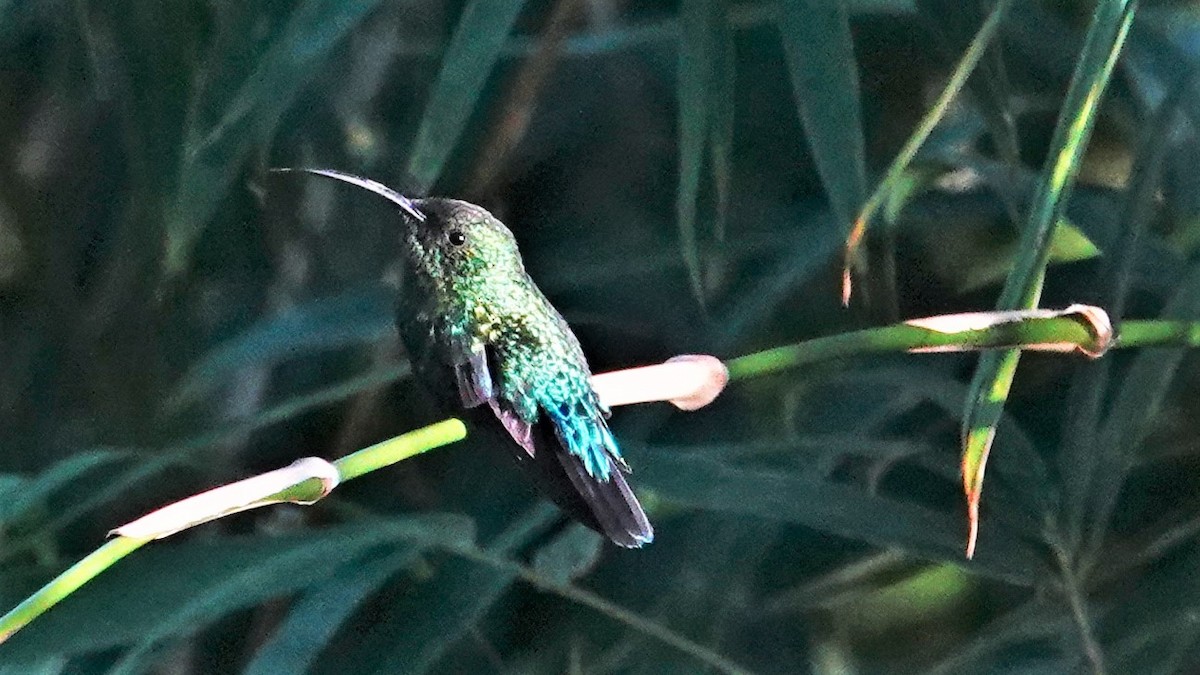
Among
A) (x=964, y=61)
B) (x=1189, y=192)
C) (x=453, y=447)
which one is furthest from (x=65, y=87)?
(x=1189, y=192)

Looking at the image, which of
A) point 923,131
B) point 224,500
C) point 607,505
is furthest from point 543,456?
point 923,131

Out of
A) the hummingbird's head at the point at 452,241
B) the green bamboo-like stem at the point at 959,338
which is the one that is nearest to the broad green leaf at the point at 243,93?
the hummingbird's head at the point at 452,241

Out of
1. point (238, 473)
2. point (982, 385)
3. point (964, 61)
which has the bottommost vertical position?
point (982, 385)

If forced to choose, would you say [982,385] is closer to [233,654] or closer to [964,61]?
[964,61]

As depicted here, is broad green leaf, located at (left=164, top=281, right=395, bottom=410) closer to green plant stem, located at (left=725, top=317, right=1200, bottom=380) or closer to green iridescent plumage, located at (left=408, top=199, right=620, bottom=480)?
green iridescent plumage, located at (left=408, top=199, right=620, bottom=480)

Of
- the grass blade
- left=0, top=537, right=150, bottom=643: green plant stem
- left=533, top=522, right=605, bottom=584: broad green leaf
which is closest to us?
left=0, top=537, right=150, bottom=643: green plant stem

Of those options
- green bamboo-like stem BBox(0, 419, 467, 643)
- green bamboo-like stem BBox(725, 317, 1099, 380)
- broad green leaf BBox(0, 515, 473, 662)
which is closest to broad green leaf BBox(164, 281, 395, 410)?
broad green leaf BBox(0, 515, 473, 662)

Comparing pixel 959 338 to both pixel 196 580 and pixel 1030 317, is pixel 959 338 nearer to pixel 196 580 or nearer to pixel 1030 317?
pixel 1030 317

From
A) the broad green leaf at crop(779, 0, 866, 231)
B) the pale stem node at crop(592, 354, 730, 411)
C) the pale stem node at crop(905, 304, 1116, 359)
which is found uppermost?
the broad green leaf at crop(779, 0, 866, 231)
